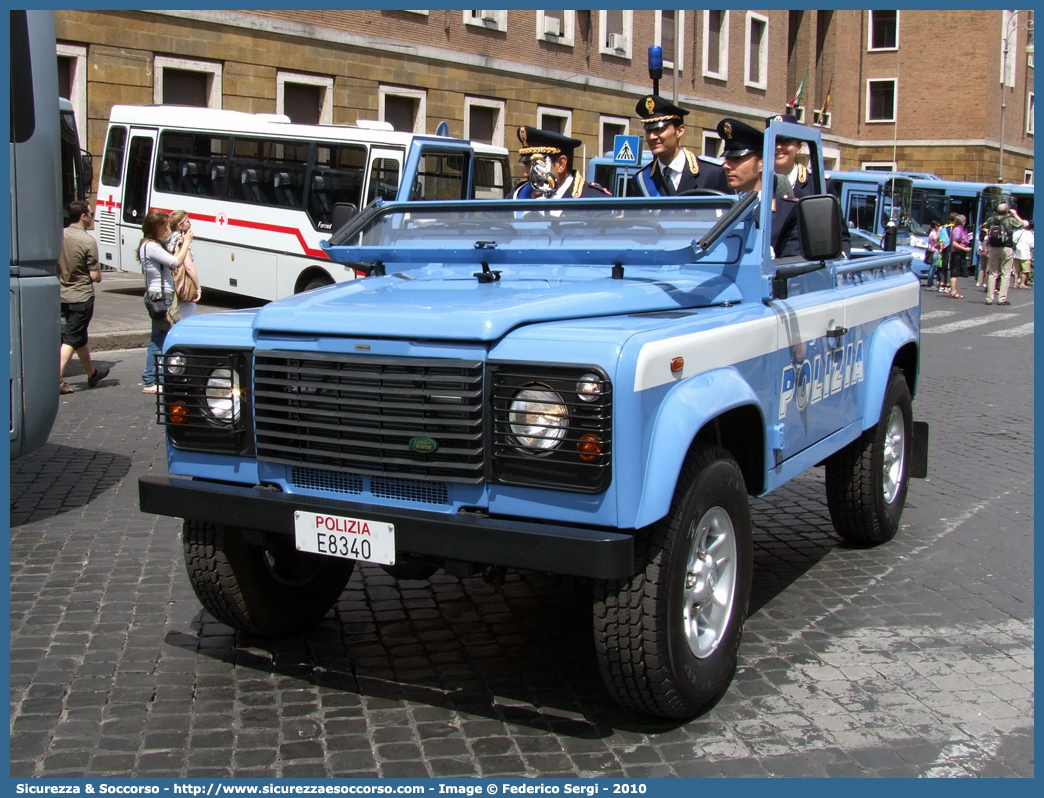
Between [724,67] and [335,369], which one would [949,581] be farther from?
[724,67]

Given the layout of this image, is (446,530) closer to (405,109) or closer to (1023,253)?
(405,109)

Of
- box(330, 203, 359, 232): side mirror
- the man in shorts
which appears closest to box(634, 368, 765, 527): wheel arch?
box(330, 203, 359, 232): side mirror

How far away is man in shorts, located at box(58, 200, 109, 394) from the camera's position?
1144cm

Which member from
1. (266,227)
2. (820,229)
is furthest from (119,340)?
(820,229)

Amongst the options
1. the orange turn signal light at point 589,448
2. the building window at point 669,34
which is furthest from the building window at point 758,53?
the orange turn signal light at point 589,448

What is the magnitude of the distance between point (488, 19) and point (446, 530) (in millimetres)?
29728

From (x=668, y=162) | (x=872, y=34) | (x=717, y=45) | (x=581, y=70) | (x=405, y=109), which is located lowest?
(x=668, y=162)

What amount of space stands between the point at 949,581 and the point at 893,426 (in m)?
0.98

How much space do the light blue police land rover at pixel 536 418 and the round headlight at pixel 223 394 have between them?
11 mm

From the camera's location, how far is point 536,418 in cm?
361

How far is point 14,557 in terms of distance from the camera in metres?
5.99

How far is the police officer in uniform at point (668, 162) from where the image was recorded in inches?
225

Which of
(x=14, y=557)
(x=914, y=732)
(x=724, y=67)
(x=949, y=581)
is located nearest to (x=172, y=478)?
(x=14, y=557)

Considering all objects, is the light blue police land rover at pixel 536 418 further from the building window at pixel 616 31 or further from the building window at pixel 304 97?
the building window at pixel 616 31
